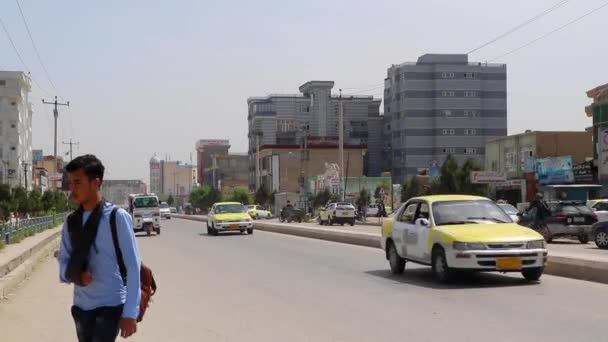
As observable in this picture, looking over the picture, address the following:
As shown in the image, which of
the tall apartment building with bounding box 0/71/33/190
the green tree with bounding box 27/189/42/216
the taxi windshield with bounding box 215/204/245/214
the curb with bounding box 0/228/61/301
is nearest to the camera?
the curb with bounding box 0/228/61/301

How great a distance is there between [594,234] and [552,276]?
10325 millimetres

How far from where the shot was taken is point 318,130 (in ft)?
483

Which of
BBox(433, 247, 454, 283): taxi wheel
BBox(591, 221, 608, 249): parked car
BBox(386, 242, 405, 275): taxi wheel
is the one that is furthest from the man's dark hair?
BBox(591, 221, 608, 249): parked car

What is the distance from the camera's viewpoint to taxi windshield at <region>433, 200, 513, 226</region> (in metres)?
14.7

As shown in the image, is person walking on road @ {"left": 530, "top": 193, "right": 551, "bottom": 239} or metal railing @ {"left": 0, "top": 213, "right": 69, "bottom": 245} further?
person walking on road @ {"left": 530, "top": 193, "right": 551, "bottom": 239}

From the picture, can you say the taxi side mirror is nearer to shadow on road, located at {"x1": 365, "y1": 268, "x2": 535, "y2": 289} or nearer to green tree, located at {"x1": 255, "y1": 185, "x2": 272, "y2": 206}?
shadow on road, located at {"x1": 365, "y1": 268, "x2": 535, "y2": 289}

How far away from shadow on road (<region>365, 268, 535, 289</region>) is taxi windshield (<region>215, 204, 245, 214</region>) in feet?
76.7

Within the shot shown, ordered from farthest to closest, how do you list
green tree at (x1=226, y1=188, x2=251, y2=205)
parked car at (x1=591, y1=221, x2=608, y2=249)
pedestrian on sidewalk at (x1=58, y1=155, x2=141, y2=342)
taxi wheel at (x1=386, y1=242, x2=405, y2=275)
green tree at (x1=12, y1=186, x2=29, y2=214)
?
green tree at (x1=226, y1=188, x2=251, y2=205) < green tree at (x1=12, y1=186, x2=29, y2=214) < parked car at (x1=591, y1=221, x2=608, y2=249) < taxi wheel at (x1=386, y1=242, x2=405, y2=275) < pedestrian on sidewalk at (x1=58, y1=155, x2=141, y2=342)

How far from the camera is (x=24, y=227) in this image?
30344mm

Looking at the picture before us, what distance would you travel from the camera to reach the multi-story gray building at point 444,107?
12719cm

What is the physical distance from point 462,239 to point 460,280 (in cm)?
154

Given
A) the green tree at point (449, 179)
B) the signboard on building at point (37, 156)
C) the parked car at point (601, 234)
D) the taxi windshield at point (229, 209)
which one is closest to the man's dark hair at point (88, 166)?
the parked car at point (601, 234)

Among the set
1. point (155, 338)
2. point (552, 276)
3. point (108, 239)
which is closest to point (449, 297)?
point (552, 276)

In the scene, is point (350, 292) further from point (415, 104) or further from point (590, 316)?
point (415, 104)
